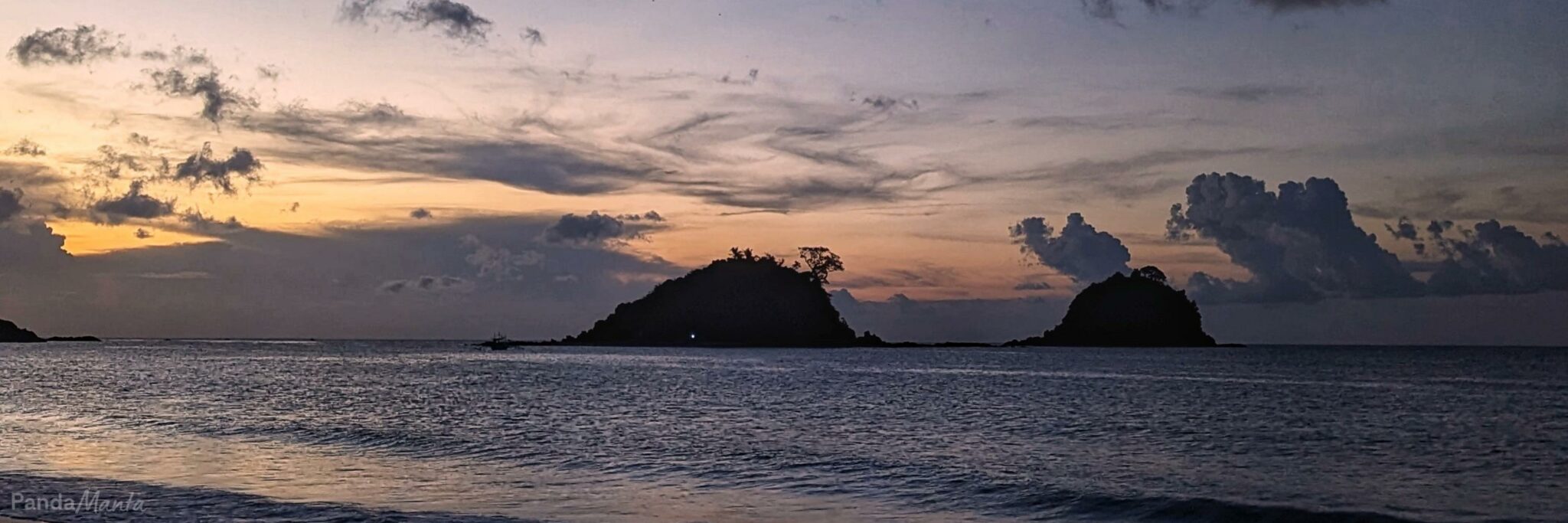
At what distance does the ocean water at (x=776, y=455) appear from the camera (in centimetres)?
2294

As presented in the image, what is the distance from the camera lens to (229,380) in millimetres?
78750

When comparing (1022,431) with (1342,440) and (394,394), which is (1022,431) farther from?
(394,394)

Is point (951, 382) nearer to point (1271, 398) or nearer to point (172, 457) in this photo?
point (1271, 398)

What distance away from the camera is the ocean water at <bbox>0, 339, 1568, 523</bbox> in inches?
903

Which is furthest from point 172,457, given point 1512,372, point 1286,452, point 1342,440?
point 1512,372

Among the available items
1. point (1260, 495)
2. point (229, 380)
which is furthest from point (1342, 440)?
point (229, 380)

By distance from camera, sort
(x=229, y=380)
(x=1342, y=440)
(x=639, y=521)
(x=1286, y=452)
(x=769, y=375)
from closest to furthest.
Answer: (x=639, y=521) < (x=1286, y=452) < (x=1342, y=440) < (x=229, y=380) < (x=769, y=375)

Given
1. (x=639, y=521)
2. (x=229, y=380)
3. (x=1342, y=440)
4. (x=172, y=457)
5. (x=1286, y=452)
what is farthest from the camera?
(x=229, y=380)

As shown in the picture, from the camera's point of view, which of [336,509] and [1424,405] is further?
[1424,405]

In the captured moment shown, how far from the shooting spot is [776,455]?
32312mm

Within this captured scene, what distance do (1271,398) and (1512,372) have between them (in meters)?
65.2

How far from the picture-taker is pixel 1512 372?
114m

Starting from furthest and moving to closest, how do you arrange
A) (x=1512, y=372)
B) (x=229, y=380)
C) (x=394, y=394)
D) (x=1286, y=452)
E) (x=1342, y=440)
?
(x=1512, y=372)
(x=229, y=380)
(x=394, y=394)
(x=1342, y=440)
(x=1286, y=452)

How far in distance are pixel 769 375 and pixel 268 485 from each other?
7411 centimetres
